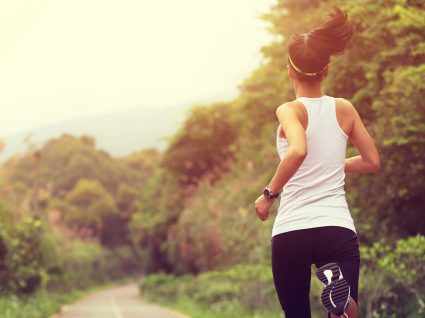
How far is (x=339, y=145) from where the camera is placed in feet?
10.1

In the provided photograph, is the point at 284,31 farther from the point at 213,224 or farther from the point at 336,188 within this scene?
the point at 336,188

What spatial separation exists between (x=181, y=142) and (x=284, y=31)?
62.0 feet

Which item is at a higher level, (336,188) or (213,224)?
(336,188)

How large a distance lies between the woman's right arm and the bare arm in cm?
29

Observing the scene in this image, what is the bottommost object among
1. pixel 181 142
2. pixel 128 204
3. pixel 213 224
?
pixel 128 204

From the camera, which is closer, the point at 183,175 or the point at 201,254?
the point at 201,254

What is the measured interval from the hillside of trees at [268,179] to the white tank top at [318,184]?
18.3 inches

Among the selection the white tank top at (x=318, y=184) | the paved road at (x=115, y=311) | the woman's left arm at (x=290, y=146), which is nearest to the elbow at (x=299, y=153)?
the woman's left arm at (x=290, y=146)

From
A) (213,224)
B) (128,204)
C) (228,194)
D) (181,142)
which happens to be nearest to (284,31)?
(228,194)

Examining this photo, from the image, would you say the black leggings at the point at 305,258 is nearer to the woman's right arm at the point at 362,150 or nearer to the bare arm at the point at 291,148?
the bare arm at the point at 291,148

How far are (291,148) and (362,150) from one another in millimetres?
486

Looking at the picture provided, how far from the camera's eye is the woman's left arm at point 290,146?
292 centimetres

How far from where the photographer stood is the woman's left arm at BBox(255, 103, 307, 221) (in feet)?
9.59

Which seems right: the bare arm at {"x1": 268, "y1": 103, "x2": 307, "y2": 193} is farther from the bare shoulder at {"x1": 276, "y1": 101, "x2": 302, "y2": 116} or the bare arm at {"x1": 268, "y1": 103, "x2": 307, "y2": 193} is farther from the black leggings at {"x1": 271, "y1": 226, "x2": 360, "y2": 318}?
the black leggings at {"x1": 271, "y1": 226, "x2": 360, "y2": 318}
